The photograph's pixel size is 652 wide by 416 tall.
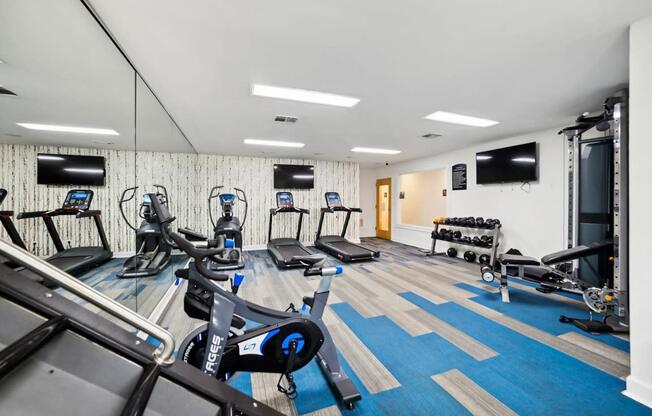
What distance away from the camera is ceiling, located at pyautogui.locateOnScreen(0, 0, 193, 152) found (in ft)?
4.01

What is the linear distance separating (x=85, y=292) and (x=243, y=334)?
1.02 metres

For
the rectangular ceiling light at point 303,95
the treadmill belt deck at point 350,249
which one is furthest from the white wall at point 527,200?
the rectangular ceiling light at point 303,95

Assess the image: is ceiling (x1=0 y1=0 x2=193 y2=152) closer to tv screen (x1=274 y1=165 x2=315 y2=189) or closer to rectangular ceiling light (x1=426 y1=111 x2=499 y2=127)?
rectangular ceiling light (x1=426 y1=111 x2=499 y2=127)

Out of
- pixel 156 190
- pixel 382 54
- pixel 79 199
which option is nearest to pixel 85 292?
pixel 79 199

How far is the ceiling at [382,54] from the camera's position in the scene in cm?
171

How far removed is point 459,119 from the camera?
3.97m

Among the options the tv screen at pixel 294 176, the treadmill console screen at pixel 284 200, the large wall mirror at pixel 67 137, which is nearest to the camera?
the large wall mirror at pixel 67 137

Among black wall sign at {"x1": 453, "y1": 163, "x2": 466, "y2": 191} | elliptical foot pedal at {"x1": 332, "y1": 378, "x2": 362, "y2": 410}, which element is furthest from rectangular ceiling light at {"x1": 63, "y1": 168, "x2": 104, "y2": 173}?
black wall sign at {"x1": 453, "y1": 163, "x2": 466, "y2": 191}

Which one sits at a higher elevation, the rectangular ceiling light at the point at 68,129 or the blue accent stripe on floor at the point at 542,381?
the rectangular ceiling light at the point at 68,129

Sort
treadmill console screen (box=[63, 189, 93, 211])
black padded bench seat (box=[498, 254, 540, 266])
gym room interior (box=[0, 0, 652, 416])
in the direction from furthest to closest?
black padded bench seat (box=[498, 254, 540, 266])
treadmill console screen (box=[63, 189, 93, 211])
gym room interior (box=[0, 0, 652, 416])

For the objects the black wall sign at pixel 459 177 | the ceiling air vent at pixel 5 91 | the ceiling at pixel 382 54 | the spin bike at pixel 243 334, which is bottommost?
the spin bike at pixel 243 334

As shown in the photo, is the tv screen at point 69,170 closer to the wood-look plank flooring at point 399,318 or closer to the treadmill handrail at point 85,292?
the treadmill handrail at point 85,292

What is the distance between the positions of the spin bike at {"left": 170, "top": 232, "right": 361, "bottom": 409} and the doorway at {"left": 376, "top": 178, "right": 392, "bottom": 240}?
7442mm

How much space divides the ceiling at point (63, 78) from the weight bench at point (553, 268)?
14.9ft
